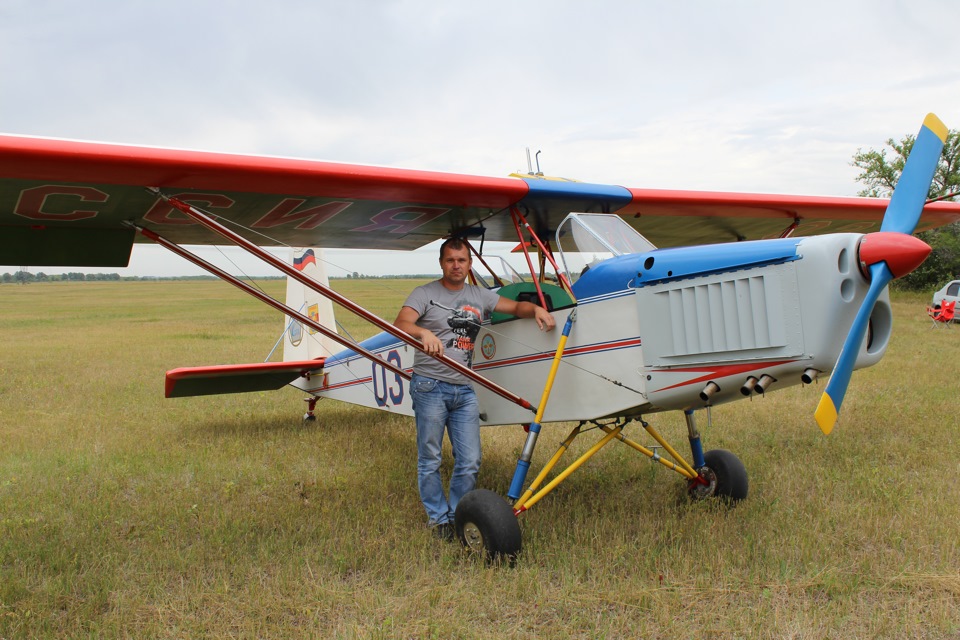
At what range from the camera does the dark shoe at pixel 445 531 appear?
4.23 meters

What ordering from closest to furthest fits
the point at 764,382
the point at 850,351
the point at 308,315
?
the point at 850,351
the point at 764,382
the point at 308,315

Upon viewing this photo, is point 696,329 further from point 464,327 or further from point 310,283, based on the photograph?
point 310,283

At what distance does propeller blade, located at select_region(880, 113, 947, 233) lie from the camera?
3318mm

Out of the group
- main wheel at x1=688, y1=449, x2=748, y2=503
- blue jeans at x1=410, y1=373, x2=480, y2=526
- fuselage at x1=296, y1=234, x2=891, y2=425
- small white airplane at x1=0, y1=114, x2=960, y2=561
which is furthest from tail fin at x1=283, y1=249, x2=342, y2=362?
main wheel at x1=688, y1=449, x2=748, y2=503

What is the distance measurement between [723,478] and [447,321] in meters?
2.23

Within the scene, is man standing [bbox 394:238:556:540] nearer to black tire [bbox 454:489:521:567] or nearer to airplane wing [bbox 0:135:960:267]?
black tire [bbox 454:489:521:567]

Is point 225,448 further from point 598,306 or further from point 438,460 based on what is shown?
point 598,306

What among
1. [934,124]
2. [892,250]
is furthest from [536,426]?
[934,124]

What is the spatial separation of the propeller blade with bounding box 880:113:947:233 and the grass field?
1.83m

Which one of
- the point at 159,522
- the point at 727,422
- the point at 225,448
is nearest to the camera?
the point at 159,522

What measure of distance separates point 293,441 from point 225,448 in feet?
2.10

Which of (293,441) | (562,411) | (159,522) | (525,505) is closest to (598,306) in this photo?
(562,411)

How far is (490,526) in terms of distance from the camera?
3.74 m

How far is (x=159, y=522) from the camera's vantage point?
15.1ft
